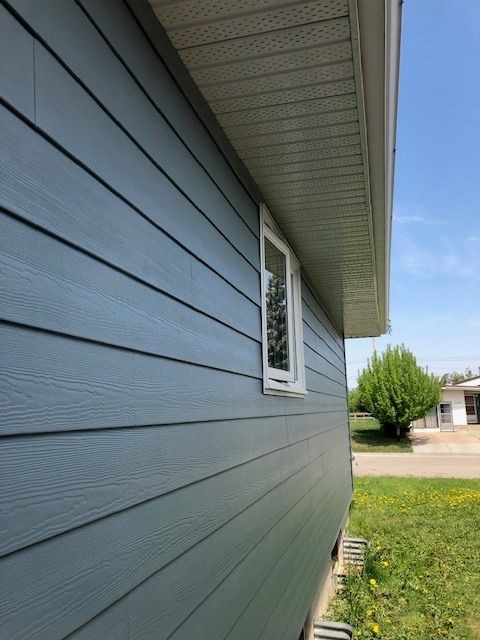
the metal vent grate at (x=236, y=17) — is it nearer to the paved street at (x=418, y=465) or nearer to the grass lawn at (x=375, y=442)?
the paved street at (x=418, y=465)

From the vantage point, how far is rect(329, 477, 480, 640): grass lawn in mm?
4980

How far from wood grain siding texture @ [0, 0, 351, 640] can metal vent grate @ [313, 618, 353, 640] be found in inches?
94.9

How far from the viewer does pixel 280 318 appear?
3.69 m

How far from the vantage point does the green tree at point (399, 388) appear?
79.7ft

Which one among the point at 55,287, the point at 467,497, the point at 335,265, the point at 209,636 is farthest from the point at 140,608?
the point at 467,497

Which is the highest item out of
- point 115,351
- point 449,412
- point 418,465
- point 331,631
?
point 115,351

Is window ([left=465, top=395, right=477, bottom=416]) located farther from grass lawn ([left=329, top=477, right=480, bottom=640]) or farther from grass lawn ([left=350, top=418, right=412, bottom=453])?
grass lawn ([left=329, top=477, right=480, bottom=640])

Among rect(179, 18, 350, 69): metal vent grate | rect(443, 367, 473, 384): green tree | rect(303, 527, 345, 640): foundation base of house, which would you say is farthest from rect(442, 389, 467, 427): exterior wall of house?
rect(179, 18, 350, 69): metal vent grate

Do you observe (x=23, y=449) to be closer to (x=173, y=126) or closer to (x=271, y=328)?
(x=173, y=126)

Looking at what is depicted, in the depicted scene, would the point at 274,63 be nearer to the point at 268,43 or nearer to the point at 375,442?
the point at 268,43

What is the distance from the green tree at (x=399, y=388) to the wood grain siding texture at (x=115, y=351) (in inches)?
910

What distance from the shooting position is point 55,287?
111cm

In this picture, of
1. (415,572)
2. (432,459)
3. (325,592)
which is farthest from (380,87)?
(432,459)

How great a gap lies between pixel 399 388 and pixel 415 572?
18.4 metres
